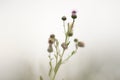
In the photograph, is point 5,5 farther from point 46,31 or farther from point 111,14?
point 111,14

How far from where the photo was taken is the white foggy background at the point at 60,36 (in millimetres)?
999

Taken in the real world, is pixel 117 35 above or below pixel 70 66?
above

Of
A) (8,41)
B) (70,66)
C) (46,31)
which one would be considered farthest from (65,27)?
(8,41)

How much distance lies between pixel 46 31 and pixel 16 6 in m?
0.22

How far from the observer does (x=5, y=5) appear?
996mm

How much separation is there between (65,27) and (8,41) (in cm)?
34

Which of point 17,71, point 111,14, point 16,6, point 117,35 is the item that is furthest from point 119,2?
point 17,71

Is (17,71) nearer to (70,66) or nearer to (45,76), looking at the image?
(45,76)

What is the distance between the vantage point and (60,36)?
3.34ft

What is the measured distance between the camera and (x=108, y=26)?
101 cm

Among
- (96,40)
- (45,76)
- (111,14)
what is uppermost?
(111,14)

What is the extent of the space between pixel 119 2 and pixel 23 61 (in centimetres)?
65

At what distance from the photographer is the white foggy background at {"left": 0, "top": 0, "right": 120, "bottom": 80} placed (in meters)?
1.00

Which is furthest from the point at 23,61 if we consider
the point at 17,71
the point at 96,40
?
the point at 96,40
